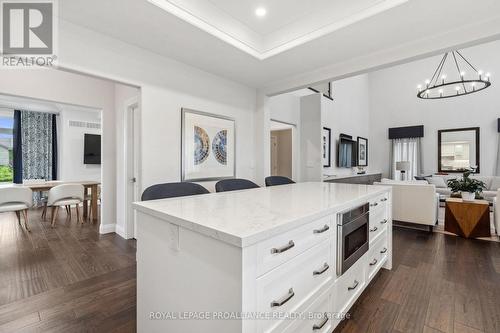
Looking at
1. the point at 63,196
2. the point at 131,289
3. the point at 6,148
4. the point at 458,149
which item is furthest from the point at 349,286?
the point at 6,148

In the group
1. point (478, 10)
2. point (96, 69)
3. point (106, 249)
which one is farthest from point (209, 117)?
point (478, 10)

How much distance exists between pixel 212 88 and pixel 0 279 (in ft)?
10.2

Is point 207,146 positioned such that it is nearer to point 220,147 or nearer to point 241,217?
point 220,147

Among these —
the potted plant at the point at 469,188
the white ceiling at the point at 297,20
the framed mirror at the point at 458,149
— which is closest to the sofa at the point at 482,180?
the framed mirror at the point at 458,149

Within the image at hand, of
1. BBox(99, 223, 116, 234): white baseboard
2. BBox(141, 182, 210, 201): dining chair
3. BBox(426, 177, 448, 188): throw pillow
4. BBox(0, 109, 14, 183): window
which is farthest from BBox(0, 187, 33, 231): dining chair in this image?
BBox(426, 177, 448, 188): throw pillow

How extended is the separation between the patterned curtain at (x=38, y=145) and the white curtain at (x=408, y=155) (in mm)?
10547

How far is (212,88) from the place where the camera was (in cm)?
323

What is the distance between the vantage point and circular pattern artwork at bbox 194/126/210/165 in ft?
9.84

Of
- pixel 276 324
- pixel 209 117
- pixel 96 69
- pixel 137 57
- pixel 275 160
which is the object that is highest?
pixel 137 57

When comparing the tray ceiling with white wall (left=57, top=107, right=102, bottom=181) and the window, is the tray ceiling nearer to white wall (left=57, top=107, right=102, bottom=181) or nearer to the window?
white wall (left=57, top=107, right=102, bottom=181)

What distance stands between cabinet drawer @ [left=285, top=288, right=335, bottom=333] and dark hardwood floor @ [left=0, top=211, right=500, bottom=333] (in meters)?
0.29

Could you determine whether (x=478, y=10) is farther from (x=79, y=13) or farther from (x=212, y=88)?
(x=79, y=13)

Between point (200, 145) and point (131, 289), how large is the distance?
175 centimetres

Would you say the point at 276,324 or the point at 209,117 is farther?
the point at 209,117
